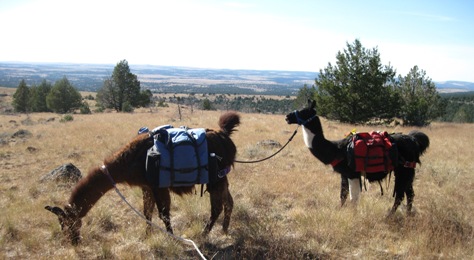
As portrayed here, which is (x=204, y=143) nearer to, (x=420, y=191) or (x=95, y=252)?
(x=95, y=252)

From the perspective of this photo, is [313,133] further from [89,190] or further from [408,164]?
[89,190]

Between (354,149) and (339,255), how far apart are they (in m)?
1.79

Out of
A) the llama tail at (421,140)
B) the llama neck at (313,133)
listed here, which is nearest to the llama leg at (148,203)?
the llama neck at (313,133)

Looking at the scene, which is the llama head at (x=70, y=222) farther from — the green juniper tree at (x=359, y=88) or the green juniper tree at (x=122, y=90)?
the green juniper tree at (x=122, y=90)

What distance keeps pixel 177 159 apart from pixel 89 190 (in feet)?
4.38

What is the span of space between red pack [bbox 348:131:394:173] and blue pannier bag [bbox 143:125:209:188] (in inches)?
99.4

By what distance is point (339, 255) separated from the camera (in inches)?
177

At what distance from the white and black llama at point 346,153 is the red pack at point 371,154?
0.13 m

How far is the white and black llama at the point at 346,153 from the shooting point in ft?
18.0

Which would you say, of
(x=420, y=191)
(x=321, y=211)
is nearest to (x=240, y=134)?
(x=420, y=191)

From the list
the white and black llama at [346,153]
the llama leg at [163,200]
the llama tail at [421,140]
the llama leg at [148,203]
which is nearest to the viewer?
the llama leg at [163,200]

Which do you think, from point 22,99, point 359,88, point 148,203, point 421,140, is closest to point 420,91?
point 359,88

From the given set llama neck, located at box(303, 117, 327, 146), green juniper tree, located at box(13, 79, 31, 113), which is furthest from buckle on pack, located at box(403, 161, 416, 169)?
green juniper tree, located at box(13, 79, 31, 113)

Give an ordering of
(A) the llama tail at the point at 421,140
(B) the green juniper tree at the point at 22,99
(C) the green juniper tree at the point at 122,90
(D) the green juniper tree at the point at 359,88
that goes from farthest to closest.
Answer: (B) the green juniper tree at the point at 22,99
(C) the green juniper tree at the point at 122,90
(D) the green juniper tree at the point at 359,88
(A) the llama tail at the point at 421,140
